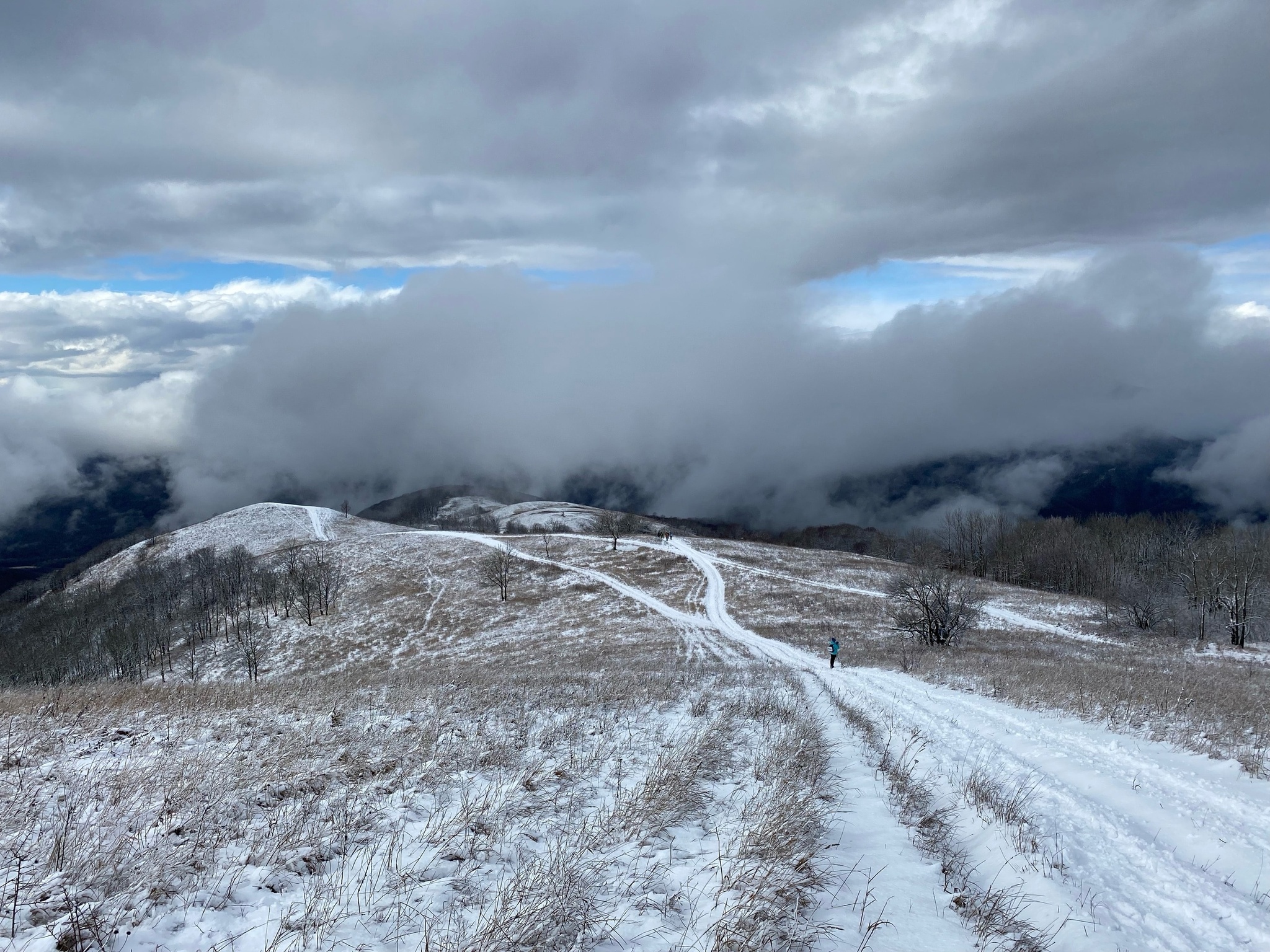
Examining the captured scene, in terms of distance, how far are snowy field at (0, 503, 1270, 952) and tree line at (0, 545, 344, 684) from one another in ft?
214

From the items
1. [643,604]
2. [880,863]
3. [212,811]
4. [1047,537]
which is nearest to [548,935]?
[880,863]

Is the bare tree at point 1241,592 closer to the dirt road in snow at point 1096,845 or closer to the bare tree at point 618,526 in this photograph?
the dirt road in snow at point 1096,845

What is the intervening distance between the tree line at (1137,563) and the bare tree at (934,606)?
53.0 feet

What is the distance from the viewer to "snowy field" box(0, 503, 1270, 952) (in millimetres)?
5031

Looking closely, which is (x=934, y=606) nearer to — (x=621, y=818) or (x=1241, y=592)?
(x=1241, y=592)

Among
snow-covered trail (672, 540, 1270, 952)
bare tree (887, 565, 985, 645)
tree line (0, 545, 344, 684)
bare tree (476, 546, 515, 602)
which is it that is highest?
snow-covered trail (672, 540, 1270, 952)

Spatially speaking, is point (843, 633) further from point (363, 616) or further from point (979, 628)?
point (363, 616)

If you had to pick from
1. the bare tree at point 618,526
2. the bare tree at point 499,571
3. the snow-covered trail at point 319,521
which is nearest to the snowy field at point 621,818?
the bare tree at point 499,571

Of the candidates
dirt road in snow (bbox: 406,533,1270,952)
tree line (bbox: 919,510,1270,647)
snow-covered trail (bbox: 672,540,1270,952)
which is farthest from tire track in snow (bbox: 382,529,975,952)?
tree line (bbox: 919,510,1270,647)

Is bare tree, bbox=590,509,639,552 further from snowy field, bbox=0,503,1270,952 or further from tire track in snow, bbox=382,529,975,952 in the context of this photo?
tire track in snow, bbox=382,529,975,952

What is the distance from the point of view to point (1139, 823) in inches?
326

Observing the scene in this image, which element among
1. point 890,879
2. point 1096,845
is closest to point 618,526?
point 1096,845

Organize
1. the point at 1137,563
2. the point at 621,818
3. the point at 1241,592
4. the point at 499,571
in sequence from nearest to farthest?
1. the point at 621,818
2. the point at 1241,592
3. the point at 499,571
4. the point at 1137,563

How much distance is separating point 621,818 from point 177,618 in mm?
114665
